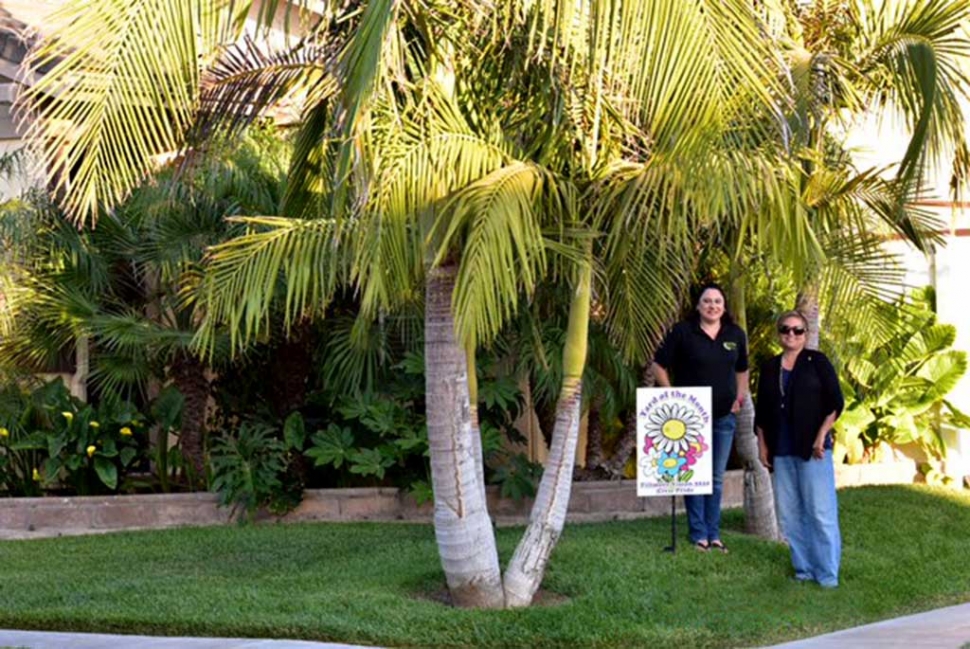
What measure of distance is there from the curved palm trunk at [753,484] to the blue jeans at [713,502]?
0.56 m

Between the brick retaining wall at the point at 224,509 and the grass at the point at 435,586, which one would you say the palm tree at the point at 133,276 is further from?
the grass at the point at 435,586

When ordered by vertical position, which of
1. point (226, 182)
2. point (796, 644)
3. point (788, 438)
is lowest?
point (796, 644)

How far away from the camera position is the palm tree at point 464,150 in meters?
8.24

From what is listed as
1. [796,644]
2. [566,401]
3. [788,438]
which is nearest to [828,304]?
[788,438]

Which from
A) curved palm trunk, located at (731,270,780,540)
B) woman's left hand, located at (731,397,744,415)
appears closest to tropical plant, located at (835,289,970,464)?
curved palm trunk, located at (731,270,780,540)

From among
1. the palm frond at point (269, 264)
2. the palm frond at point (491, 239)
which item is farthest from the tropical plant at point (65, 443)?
the palm frond at point (491, 239)

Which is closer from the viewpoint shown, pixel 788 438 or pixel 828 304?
pixel 788 438

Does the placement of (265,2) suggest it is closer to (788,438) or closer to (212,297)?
(212,297)

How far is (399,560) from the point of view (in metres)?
10.9

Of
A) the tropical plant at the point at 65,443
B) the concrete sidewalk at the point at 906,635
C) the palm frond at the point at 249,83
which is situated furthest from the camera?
the tropical plant at the point at 65,443

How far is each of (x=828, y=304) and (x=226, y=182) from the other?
505 cm

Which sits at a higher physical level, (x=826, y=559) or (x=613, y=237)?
(x=613, y=237)

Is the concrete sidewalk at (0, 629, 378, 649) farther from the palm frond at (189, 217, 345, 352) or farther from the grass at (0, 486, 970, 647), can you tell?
the palm frond at (189, 217, 345, 352)

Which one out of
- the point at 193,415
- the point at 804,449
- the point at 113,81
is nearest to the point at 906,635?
the point at 804,449
